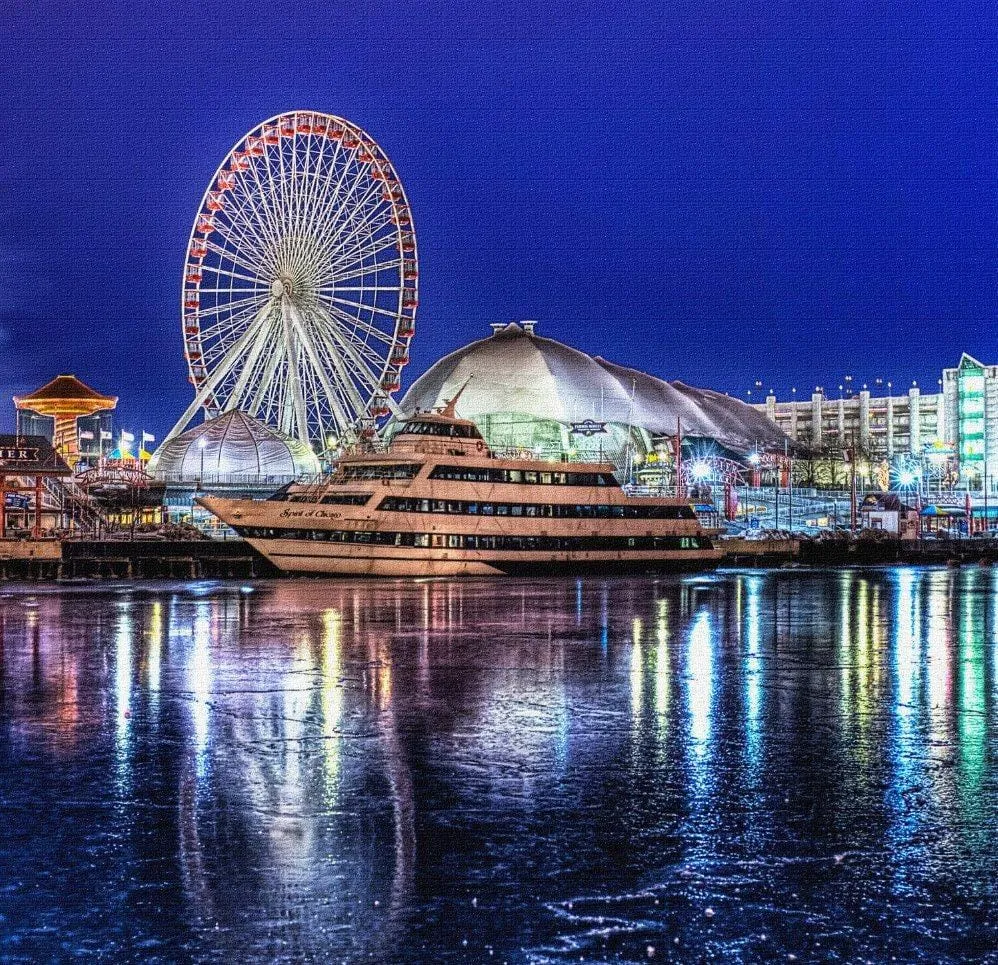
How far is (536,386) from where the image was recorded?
513 ft

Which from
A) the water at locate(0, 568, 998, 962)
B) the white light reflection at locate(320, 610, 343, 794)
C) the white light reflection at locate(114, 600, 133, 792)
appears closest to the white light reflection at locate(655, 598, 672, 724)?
the water at locate(0, 568, 998, 962)

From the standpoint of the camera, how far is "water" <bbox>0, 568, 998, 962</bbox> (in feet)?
40.4

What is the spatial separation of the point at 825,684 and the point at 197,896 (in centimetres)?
1799

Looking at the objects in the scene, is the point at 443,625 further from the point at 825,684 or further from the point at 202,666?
the point at 825,684

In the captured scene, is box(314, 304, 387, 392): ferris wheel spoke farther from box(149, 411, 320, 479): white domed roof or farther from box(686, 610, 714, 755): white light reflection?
box(686, 610, 714, 755): white light reflection

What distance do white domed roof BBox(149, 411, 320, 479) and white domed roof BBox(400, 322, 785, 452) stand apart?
3559cm

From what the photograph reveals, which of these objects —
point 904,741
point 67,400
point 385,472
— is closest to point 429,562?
point 385,472

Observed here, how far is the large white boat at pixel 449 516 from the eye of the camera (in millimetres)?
72312

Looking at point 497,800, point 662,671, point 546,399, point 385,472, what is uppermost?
point 546,399

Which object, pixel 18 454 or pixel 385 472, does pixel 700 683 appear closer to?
pixel 385 472

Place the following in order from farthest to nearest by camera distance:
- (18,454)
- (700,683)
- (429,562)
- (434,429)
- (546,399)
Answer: (546,399), (18,454), (434,429), (429,562), (700,683)

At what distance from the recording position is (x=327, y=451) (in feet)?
322

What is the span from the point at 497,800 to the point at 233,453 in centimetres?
9774

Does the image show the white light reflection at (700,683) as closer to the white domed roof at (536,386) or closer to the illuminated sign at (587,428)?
the illuminated sign at (587,428)
